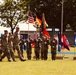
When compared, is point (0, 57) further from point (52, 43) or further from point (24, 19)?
point (24, 19)

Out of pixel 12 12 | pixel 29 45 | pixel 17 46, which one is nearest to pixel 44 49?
pixel 29 45

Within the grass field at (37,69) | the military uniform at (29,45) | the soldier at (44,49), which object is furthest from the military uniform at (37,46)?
the grass field at (37,69)

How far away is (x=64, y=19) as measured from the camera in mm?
67875

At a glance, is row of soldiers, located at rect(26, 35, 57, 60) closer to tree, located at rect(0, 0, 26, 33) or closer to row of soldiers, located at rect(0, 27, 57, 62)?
row of soldiers, located at rect(0, 27, 57, 62)

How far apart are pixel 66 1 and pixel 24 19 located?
920cm

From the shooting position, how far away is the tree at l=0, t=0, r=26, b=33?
2771 inches

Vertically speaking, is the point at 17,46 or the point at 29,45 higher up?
the point at 17,46

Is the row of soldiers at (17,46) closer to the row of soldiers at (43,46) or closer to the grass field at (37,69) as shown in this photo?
the row of soldiers at (43,46)

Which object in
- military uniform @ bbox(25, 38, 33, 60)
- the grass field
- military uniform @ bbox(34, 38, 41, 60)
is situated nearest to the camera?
the grass field

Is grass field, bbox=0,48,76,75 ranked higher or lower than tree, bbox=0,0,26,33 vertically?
lower

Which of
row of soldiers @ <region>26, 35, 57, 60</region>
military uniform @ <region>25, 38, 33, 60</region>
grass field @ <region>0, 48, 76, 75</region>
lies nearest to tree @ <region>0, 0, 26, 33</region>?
military uniform @ <region>25, 38, 33, 60</region>

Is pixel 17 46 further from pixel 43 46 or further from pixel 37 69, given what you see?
pixel 37 69

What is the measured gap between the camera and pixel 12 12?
71.2 meters

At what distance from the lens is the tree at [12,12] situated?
231ft
